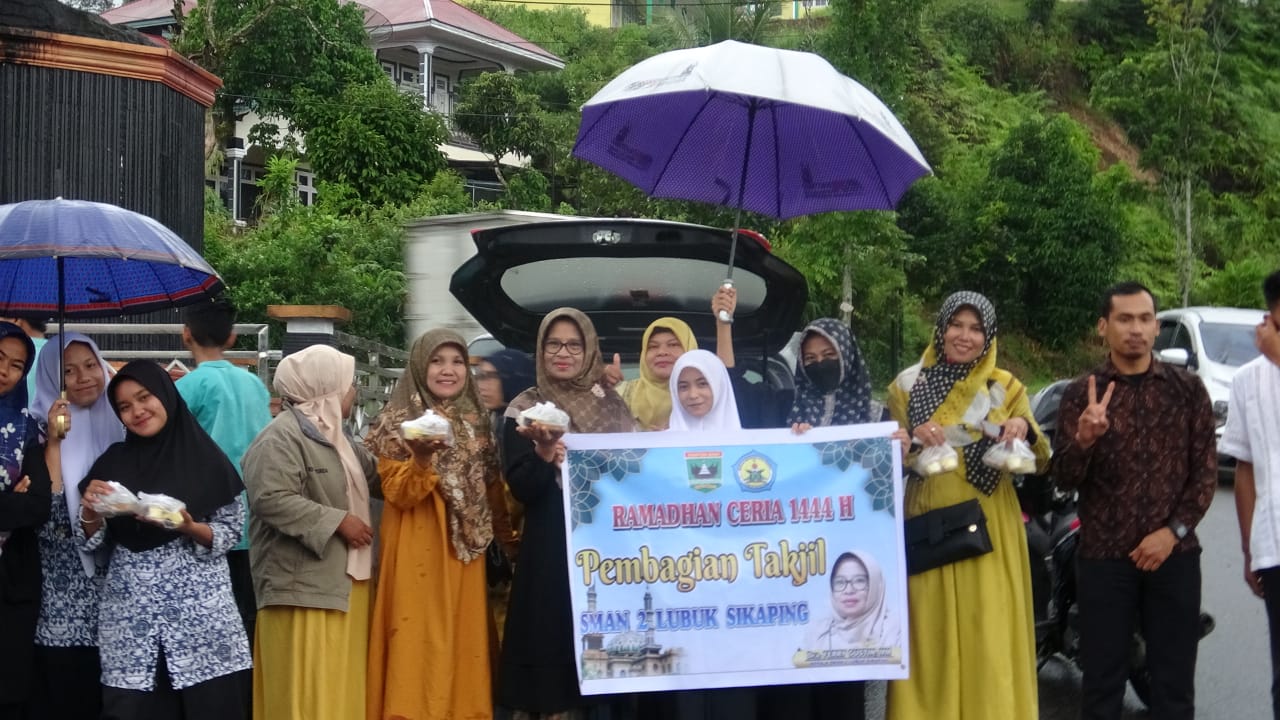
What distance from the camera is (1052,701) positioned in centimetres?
668

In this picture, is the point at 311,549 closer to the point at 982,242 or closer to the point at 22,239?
the point at 22,239

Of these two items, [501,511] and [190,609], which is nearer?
[190,609]

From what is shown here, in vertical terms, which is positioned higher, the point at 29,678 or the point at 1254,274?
the point at 1254,274

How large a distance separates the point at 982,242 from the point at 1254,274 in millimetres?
5767

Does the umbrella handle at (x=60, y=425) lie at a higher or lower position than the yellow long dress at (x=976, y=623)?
higher

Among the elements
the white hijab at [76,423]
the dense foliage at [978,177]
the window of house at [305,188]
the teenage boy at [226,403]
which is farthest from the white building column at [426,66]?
the white hijab at [76,423]

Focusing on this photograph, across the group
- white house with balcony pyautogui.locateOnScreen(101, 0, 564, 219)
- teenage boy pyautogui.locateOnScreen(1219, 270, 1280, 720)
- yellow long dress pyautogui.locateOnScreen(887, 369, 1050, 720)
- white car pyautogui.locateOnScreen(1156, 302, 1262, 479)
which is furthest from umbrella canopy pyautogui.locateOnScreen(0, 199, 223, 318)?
white house with balcony pyautogui.locateOnScreen(101, 0, 564, 219)

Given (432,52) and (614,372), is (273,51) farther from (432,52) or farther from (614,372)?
(614,372)

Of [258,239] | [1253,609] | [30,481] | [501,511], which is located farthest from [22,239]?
[258,239]

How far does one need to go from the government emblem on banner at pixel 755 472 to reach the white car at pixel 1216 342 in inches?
463

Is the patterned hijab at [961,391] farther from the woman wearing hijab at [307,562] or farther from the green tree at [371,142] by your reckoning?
the green tree at [371,142]

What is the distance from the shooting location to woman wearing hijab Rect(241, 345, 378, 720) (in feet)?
15.9

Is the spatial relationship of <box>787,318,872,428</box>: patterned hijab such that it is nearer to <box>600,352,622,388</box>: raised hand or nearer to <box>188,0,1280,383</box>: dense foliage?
<box>600,352,622,388</box>: raised hand

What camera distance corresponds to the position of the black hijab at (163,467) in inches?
181
